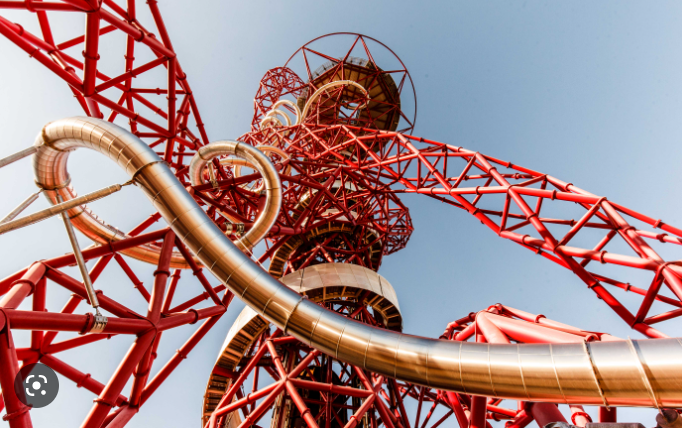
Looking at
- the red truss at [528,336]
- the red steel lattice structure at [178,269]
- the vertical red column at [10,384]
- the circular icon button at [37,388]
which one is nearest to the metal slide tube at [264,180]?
the red steel lattice structure at [178,269]

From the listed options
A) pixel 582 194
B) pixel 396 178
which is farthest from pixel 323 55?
pixel 582 194

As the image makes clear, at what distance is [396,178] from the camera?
16.7 m

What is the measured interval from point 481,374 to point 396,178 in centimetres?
1189

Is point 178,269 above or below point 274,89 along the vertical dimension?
below

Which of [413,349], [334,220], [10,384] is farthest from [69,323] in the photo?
[334,220]

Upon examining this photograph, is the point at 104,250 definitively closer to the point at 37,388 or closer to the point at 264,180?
the point at 37,388

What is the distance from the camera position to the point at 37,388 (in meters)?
5.58

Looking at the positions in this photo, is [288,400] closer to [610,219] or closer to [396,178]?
[396,178]

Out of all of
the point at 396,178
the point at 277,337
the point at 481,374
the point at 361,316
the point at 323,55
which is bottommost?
the point at 481,374

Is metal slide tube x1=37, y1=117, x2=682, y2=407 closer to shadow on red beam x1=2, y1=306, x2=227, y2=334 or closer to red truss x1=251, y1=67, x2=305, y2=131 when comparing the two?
shadow on red beam x1=2, y1=306, x2=227, y2=334

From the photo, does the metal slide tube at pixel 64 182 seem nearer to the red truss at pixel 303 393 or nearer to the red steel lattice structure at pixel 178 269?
the red steel lattice structure at pixel 178 269

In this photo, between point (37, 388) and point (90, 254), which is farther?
point (90, 254)

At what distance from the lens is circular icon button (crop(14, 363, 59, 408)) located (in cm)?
535

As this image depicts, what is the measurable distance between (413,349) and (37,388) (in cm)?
582
